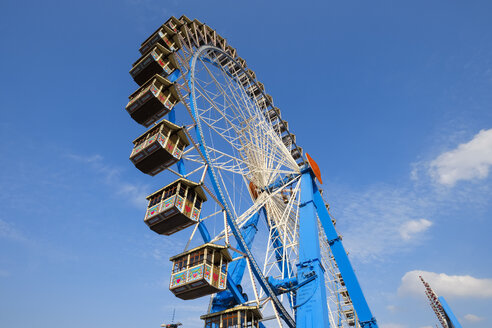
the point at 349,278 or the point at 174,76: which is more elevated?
the point at 174,76

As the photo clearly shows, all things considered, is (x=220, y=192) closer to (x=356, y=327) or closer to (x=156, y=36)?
(x=156, y=36)

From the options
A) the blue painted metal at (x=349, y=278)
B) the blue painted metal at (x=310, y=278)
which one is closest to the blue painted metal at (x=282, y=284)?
the blue painted metal at (x=310, y=278)

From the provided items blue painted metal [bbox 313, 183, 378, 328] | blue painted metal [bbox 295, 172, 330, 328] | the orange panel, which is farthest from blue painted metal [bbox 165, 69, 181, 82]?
blue painted metal [bbox 313, 183, 378, 328]

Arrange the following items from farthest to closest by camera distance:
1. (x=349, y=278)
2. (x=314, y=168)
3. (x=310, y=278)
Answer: (x=314, y=168) < (x=349, y=278) < (x=310, y=278)

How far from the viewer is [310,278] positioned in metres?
14.2

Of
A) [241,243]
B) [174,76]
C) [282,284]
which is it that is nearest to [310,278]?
[282,284]

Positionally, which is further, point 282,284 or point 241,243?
point 282,284

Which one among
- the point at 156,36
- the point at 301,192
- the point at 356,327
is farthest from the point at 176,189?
the point at 356,327

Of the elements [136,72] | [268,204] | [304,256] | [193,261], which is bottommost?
[193,261]

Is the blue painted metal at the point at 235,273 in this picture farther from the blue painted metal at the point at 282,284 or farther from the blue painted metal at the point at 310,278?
the blue painted metal at the point at 310,278

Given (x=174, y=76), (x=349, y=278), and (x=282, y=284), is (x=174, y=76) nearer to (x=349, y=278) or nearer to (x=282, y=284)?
(x=282, y=284)

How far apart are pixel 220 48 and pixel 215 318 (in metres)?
17.0

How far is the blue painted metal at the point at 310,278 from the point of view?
1312 centimetres

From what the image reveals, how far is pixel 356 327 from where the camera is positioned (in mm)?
27906
